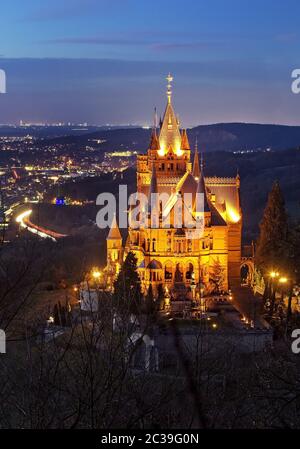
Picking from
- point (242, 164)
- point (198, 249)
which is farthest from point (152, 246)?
point (242, 164)

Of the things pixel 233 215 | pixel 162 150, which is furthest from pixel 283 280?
pixel 162 150

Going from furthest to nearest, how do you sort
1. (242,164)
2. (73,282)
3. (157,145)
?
(242,164), (157,145), (73,282)

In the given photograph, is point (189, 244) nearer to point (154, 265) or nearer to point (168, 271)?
point (168, 271)

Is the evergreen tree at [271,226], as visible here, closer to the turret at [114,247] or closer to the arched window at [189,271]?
the arched window at [189,271]

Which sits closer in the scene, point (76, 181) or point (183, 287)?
point (183, 287)

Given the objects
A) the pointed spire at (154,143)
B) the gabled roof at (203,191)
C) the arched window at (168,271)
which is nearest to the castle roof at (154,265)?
the arched window at (168,271)

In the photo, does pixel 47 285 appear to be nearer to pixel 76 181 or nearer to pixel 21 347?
pixel 21 347

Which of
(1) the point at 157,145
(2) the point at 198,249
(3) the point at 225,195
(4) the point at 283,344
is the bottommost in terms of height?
(4) the point at 283,344

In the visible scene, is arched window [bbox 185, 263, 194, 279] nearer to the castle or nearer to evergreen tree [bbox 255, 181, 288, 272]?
the castle

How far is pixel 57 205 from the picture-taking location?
298 ft

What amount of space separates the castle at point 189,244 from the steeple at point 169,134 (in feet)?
7.01

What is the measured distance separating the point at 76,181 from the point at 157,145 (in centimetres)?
6408

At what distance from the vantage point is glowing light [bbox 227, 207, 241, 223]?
151 feet

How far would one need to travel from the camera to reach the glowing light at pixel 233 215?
45906 mm
